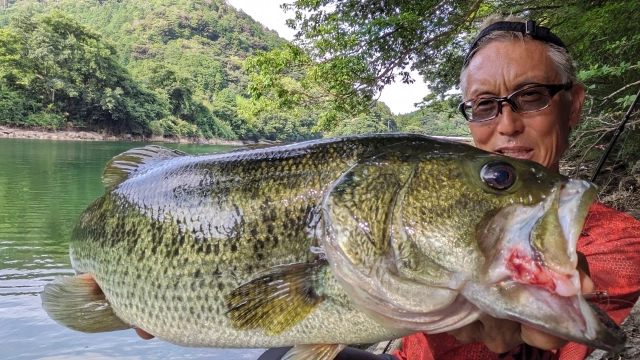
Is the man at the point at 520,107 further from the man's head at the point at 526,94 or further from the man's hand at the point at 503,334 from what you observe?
the man's hand at the point at 503,334

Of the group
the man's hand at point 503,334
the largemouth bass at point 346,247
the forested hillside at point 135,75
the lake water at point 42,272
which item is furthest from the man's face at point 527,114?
the forested hillside at point 135,75

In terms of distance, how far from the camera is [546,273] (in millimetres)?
1114

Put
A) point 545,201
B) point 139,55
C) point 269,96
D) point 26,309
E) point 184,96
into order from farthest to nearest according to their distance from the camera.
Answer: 1. point 139,55
2. point 184,96
3. point 269,96
4. point 26,309
5. point 545,201

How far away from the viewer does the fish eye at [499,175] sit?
1.31 metres

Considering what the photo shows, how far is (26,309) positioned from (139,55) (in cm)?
12162

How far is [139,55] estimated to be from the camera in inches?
4611

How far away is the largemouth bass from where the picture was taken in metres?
1.17

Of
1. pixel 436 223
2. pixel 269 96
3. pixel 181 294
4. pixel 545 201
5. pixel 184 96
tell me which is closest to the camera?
pixel 545 201

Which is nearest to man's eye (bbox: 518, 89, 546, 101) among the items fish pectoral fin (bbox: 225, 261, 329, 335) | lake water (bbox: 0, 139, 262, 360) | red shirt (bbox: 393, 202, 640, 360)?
red shirt (bbox: 393, 202, 640, 360)

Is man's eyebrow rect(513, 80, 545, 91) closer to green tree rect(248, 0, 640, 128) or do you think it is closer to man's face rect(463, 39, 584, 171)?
man's face rect(463, 39, 584, 171)

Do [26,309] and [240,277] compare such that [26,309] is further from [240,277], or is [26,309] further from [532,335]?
[532,335]

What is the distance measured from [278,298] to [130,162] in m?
1.39

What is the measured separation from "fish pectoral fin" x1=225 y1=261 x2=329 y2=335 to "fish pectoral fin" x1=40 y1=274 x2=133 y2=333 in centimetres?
94

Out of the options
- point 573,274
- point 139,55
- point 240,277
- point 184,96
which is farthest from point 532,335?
point 139,55
